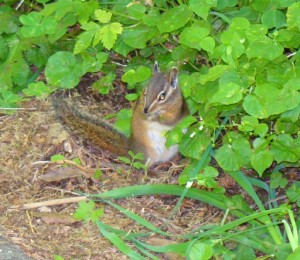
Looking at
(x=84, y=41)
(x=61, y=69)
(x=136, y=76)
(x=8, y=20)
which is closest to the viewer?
(x=84, y=41)

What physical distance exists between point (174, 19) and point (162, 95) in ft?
1.49

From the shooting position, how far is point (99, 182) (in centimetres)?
464

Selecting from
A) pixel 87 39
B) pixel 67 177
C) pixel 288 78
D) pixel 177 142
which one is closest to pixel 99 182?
pixel 67 177

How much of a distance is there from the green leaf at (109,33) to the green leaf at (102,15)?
6cm

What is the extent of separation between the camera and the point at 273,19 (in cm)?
443

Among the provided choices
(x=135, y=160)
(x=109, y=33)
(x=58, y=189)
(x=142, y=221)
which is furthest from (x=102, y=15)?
(x=142, y=221)

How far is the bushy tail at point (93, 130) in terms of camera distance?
193 inches

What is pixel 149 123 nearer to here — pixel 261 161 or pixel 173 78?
pixel 173 78

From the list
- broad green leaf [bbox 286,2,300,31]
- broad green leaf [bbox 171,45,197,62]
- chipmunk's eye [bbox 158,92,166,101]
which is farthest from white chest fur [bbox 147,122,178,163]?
broad green leaf [bbox 286,2,300,31]

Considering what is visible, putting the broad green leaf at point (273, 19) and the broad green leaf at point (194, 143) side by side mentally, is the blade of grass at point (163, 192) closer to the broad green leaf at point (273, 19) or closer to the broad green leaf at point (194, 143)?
the broad green leaf at point (194, 143)

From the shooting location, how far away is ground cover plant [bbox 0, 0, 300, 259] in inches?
157

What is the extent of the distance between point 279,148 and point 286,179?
1.03ft

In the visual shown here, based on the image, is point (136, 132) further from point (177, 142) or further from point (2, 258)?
point (2, 258)

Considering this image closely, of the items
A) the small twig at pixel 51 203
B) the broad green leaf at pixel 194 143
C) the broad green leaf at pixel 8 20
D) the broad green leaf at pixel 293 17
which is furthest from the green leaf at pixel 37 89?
the broad green leaf at pixel 293 17
